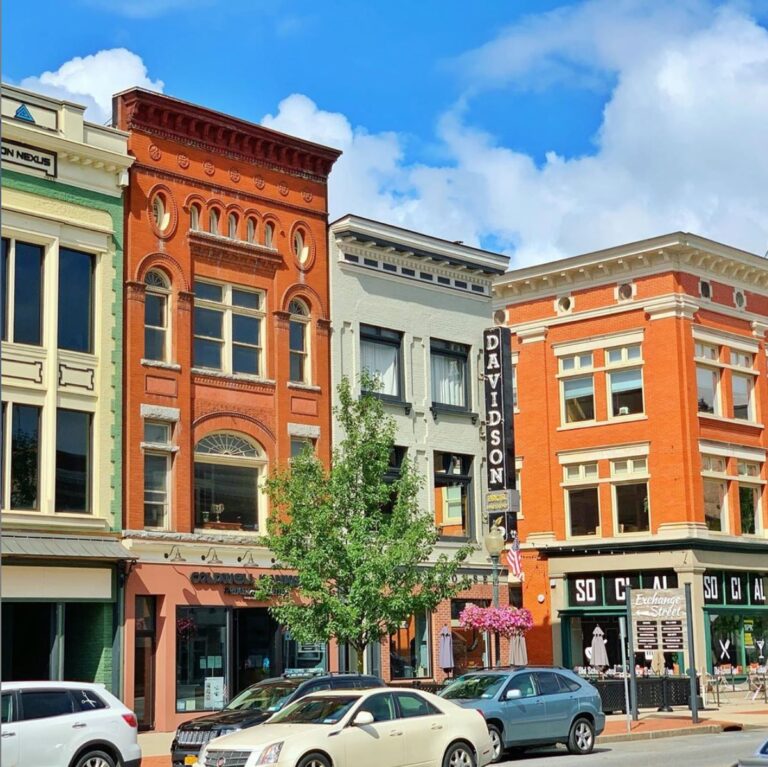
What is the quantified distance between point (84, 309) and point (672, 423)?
78.9 feet

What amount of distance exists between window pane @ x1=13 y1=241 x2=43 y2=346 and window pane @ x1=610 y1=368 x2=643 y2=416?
997 inches

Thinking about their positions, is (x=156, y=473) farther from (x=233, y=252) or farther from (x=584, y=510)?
(x=584, y=510)

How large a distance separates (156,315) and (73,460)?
169 inches

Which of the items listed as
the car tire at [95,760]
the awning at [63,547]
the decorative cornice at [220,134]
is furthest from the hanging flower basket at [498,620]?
the car tire at [95,760]

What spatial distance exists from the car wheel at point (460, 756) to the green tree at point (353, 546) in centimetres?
868

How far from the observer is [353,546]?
27094 millimetres

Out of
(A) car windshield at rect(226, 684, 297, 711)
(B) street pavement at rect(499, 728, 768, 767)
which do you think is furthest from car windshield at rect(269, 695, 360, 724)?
(B) street pavement at rect(499, 728, 768, 767)

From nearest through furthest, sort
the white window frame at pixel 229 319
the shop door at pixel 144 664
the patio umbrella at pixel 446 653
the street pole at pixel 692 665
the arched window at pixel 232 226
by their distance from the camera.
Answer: the shop door at pixel 144 664 < the street pole at pixel 692 665 < the white window frame at pixel 229 319 < the arched window at pixel 232 226 < the patio umbrella at pixel 446 653

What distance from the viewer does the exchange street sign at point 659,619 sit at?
105ft

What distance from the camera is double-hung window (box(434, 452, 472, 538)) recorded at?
36844mm

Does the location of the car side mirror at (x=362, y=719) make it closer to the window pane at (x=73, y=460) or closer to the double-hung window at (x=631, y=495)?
the window pane at (x=73, y=460)

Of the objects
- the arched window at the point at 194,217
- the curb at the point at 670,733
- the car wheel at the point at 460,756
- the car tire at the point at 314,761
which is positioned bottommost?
the curb at the point at 670,733

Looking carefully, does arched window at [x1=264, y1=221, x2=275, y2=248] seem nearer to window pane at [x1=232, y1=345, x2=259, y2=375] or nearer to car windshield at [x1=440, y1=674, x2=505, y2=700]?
window pane at [x1=232, y1=345, x2=259, y2=375]

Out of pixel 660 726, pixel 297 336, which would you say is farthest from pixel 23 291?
pixel 660 726
